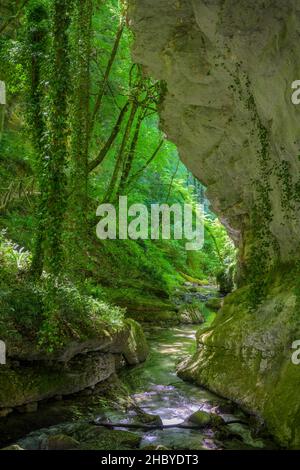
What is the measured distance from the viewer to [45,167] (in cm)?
653

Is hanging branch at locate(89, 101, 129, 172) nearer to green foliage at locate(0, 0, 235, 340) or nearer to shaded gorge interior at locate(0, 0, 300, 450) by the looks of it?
green foliage at locate(0, 0, 235, 340)

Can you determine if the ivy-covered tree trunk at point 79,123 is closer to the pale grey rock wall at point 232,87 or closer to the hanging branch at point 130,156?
the pale grey rock wall at point 232,87

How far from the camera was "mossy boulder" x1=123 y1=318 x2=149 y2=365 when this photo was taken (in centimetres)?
905

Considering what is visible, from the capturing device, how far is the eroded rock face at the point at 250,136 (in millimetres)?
5527

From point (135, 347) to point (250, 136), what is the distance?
490 centimetres

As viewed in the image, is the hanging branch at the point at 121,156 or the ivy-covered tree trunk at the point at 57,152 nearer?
the ivy-covered tree trunk at the point at 57,152

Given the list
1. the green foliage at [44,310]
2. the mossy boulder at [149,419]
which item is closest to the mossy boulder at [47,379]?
the green foliage at [44,310]

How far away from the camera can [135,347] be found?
9.32m

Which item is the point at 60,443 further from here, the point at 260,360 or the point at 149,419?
the point at 260,360


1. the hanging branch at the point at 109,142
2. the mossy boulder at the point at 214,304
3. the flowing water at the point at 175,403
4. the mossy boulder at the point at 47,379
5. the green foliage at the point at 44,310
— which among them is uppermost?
the hanging branch at the point at 109,142

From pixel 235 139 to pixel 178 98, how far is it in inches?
53.2

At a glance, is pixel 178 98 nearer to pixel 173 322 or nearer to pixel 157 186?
pixel 173 322

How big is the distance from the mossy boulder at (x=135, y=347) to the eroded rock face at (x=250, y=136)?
4.19 ft

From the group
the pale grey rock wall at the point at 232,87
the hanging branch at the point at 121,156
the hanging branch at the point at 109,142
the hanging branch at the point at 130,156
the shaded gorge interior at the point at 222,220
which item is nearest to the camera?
the pale grey rock wall at the point at 232,87
